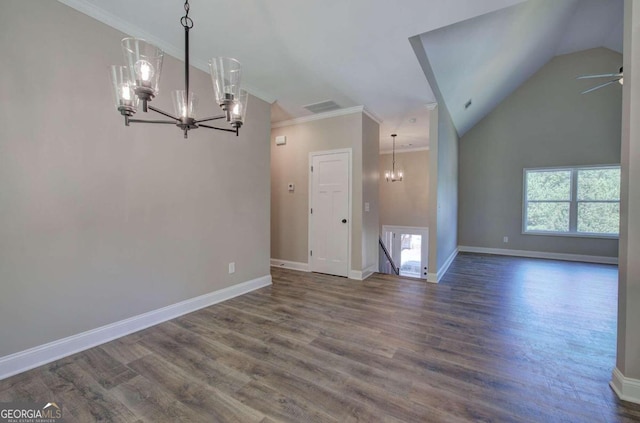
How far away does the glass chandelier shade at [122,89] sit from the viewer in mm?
1578

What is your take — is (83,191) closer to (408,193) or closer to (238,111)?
(238,111)

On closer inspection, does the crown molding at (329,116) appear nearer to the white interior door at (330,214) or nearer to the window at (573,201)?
the white interior door at (330,214)

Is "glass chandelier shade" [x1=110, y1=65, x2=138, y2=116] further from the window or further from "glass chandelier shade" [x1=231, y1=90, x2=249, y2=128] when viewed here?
the window

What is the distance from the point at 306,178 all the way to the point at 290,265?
169 cm

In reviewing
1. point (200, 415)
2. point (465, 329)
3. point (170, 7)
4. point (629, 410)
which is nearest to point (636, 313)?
point (629, 410)

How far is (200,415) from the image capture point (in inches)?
61.8

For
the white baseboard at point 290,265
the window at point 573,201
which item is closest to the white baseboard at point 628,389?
the white baseboard at point 290,265

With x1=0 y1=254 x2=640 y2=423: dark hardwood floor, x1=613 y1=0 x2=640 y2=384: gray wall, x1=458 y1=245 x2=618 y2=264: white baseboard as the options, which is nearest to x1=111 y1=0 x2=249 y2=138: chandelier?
x1=0 y1=254 x2=640 y2=423: dark hardwood floor

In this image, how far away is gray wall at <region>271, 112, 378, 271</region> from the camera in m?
4.47

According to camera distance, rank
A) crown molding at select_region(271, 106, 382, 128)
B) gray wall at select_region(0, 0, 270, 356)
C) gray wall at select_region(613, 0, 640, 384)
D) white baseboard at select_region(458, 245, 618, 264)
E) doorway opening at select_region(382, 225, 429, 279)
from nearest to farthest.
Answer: gray wall at select_region(613, 0, 640, 384) → gray wall at select_region(0, 0, 270, 356) → crown molding at select_region(271, 106, 382, 128) → white baseboard at select_region(458, 245, 618, 264) → doorway opening at select_region(382, 225, 429, 279)

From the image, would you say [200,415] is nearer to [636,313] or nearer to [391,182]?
[636,313]

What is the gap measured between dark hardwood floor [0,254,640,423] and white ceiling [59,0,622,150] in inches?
113

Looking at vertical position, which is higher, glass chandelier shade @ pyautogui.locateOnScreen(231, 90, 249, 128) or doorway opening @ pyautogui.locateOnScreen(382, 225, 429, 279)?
glass chandelier shade @ pyautogui.locateOnScreen(231, 90, 249, 128)

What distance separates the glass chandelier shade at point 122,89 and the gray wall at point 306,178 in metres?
3.35
